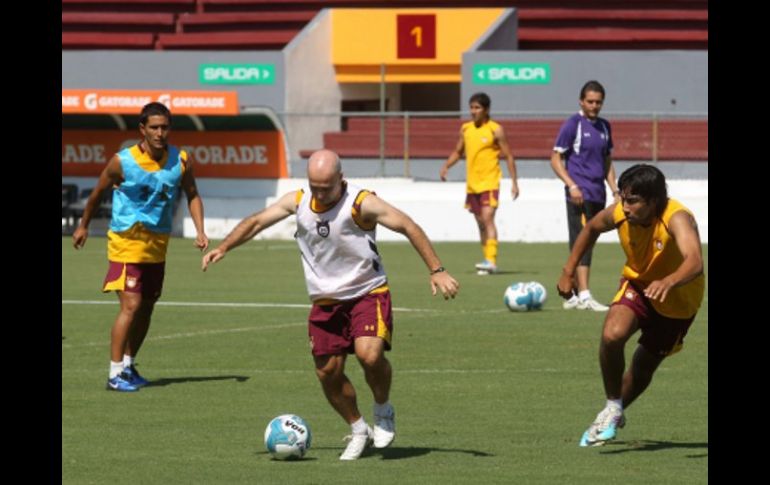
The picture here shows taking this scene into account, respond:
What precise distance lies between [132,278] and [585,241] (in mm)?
4459

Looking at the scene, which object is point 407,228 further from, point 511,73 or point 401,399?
point 511,73

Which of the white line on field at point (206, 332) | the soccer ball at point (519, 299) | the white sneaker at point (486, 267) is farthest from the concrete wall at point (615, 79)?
the white line on field at point (206, 332)

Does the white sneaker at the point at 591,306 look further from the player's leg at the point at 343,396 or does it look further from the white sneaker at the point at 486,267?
the player's leg at the point at 343,396

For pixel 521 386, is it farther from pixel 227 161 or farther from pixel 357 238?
pixel 227 161

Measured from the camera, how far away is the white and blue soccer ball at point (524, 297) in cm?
1964

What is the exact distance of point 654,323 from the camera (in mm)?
11156

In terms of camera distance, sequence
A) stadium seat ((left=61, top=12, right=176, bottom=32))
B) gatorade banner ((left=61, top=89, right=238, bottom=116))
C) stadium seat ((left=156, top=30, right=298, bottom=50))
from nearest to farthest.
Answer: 1. gatorade banner ((left=61, top=89, right=238, bottom=116))
2. stadium seat ((left=156, top=30, right=298, bottom=50))
3. stadium seat ((left=61, top=12, right=176, bottom=32))

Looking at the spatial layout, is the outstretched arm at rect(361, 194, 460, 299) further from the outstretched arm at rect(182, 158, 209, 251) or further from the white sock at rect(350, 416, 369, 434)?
the outstretched arm at rect(182, 158, 209, 251)

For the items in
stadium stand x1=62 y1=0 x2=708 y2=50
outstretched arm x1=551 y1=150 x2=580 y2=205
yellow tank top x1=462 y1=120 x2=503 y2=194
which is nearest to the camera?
outstretched arm x1=551 y1=150 x2=580 y2=205

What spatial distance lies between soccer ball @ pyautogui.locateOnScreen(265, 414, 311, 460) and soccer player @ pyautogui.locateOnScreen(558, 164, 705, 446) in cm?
170

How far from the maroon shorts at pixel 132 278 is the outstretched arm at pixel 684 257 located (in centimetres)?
485

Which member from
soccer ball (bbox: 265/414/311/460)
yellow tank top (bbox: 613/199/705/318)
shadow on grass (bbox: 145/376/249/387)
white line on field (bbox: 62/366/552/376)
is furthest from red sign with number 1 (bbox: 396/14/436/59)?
soccer ball (bbox: 265/414/311/460)

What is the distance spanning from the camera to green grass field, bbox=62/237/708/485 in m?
10.5
